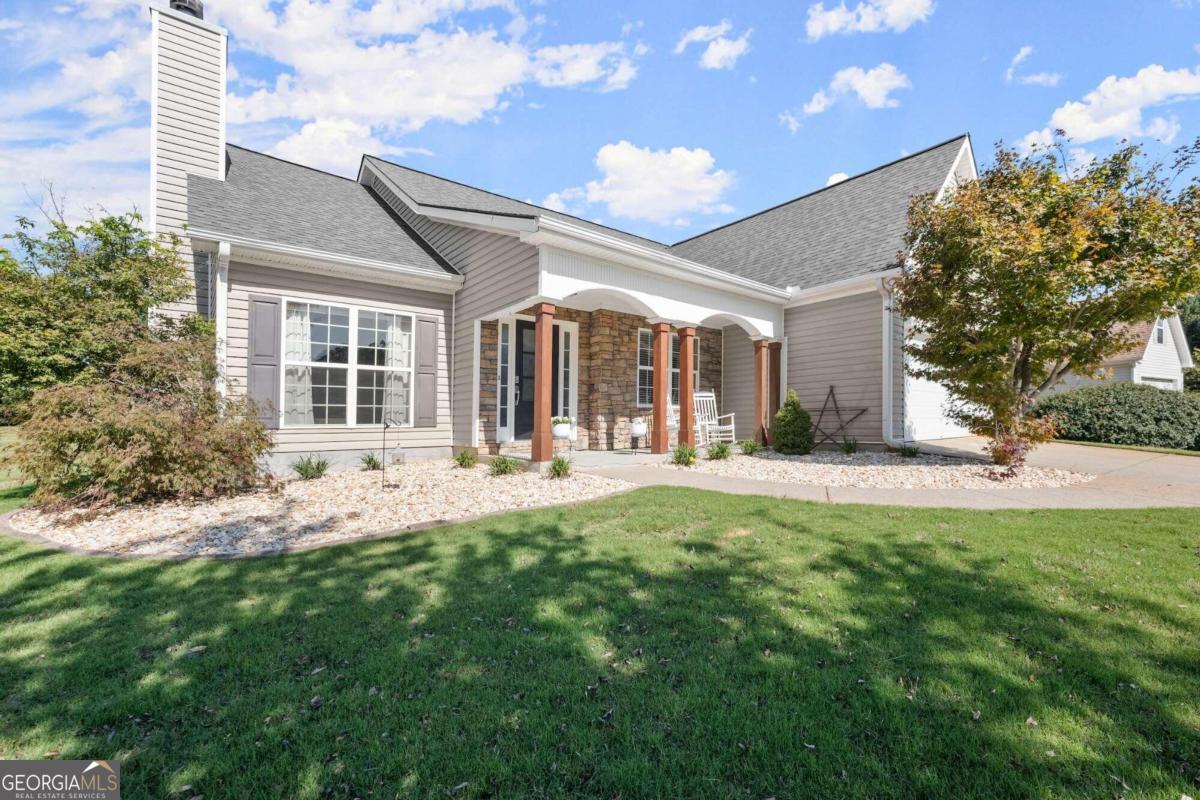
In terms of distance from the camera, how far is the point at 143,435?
5.47 meters

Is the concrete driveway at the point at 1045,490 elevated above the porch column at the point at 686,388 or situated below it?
below

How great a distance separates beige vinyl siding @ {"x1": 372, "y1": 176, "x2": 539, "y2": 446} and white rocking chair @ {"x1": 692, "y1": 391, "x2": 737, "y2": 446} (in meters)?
4.37

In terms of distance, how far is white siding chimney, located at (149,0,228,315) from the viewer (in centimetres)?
810

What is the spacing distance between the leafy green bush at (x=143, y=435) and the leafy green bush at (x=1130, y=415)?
13.6 m

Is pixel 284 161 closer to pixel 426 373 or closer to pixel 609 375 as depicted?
pixel 426 373

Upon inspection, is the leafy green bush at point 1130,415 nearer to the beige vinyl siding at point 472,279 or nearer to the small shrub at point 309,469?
the beige vinyl siding at point 472,279

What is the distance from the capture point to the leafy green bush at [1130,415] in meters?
10.8

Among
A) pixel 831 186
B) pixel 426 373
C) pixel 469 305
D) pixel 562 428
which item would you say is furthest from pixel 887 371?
pixel 426 373

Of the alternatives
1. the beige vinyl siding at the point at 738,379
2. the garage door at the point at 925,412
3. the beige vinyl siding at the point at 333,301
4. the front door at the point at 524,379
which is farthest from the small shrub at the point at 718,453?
the beige vinyl siding at the point at 333,301

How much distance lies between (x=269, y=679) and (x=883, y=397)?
9937 millimetres

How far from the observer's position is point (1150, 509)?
511cm

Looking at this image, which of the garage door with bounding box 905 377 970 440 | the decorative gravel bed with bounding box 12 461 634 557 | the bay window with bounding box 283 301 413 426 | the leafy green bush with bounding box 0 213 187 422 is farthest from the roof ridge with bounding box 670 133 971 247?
the leafy green bush with bounding box 0 213 187 422

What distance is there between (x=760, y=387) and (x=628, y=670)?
9.21 metres

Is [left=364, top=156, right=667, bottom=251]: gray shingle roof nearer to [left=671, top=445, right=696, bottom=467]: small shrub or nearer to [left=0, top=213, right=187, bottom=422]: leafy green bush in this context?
[left=0, top=213, right=187, bottom=422]: leafy green bush
